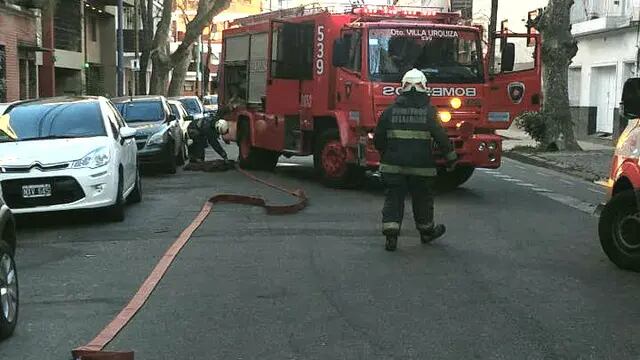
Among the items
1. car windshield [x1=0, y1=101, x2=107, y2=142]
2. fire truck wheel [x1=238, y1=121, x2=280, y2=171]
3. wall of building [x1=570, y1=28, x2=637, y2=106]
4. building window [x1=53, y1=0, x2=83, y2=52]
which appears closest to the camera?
car windshield [x1=0, y1=101, x2=107, y2=142]

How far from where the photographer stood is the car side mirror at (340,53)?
11992mm

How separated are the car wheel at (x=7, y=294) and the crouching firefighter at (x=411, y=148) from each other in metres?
3.79

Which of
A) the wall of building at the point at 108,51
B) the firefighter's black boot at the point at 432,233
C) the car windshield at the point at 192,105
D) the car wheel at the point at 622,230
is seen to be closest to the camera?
the car wheel at the point at 622,230

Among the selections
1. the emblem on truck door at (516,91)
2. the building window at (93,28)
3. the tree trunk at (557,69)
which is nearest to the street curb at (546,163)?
the tree trunk at (557,69)

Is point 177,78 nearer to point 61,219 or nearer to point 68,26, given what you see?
point 68,26

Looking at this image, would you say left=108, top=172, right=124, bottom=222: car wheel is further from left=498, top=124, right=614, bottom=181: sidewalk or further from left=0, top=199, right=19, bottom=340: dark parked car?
left=498, top=124, right=614, bottom=181: sidewalk

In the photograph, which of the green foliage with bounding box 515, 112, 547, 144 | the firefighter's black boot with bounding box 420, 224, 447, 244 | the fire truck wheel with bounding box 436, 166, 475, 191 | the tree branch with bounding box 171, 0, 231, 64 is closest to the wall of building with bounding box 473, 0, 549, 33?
the tree branch with bounding box 171, 0, 231, 64

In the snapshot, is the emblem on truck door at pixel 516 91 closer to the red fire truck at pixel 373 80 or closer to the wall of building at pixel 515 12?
the red fire truck at pixel 373 80

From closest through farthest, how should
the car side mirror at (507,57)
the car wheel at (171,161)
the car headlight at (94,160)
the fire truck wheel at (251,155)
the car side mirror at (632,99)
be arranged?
the car side mirror at (632,99) < the car headlight at (94,160) < the car side mirror at (507,57) < the car wheel at (171,161) < the fire truck wheel at (251,155)

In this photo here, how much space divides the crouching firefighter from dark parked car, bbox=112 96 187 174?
7992 millimetres

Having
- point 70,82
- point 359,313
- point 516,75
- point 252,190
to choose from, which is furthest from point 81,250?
point 70,82

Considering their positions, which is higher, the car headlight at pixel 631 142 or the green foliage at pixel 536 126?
the car headlight at pixel 631 142

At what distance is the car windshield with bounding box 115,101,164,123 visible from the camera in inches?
656

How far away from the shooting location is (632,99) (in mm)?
6879
